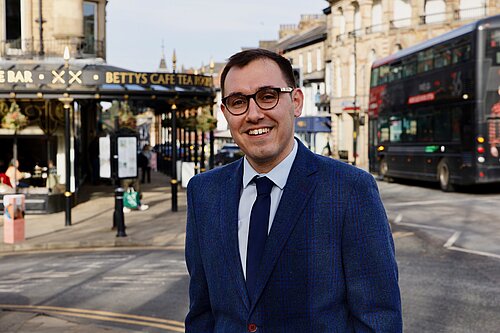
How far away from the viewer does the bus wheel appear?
26.1 meters

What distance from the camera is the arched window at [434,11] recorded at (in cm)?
5234

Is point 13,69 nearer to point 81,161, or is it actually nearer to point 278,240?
point 81,161

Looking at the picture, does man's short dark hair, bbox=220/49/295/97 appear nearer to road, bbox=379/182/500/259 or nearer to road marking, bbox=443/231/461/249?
road, bbox=379/182/500/259

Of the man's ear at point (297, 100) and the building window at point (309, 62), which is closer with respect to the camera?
the man's ear at point (297, 100)

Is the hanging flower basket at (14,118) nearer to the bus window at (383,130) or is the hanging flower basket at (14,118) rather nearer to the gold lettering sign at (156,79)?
the gold lettering sign at (156,79)

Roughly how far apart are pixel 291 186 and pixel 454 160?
23.3 metres

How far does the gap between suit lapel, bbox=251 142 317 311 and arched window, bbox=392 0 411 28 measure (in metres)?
53.4

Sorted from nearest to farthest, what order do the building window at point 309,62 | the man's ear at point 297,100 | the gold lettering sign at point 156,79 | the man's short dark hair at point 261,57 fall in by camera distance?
the man's short dark hair at point 261,57, the man's ear at point 297,100, the gold lettering sign at point 156,79, the building window at point 309,62

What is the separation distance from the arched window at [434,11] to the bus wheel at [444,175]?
2793 centimetres

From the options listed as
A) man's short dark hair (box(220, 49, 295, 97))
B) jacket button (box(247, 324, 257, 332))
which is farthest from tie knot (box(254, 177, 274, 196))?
jacket button (box(247, 324, 257, 332))

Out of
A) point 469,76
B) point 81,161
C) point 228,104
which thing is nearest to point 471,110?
point 469,76

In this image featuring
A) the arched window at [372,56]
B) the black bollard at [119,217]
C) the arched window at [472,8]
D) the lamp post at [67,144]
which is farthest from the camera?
the arched window at [372,56]

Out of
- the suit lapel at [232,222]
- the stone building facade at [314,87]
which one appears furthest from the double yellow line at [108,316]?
the stone building facade at [314,87]

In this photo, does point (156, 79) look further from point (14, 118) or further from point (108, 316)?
point (108, 316)
